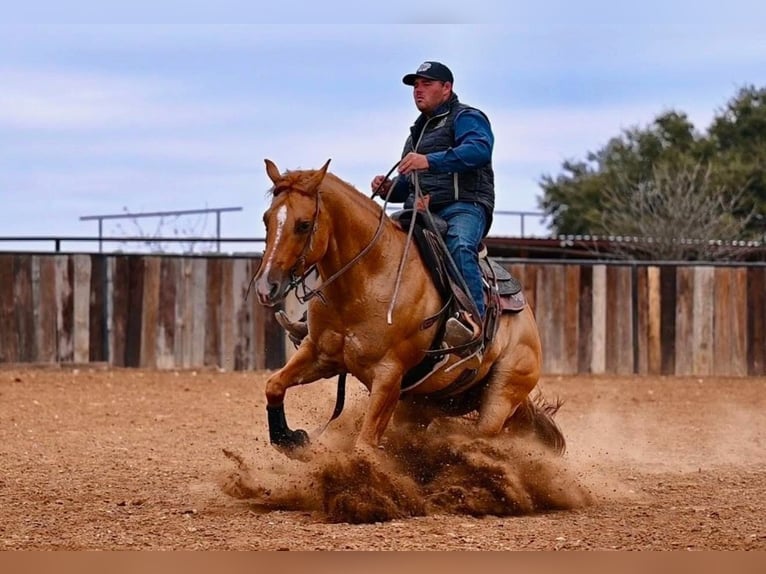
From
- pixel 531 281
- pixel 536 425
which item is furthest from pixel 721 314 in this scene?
pixel 536 425

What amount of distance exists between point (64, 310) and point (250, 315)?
2.47 metres

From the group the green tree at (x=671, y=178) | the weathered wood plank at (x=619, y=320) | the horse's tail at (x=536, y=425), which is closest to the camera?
the horse's tail at (x=536, y=425)

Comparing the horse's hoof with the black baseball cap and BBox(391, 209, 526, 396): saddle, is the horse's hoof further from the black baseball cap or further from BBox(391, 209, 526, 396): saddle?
the black baseball cap

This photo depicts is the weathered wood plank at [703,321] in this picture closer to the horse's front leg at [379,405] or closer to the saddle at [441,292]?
the saddle at [441,292]

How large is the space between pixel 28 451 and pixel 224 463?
168cm

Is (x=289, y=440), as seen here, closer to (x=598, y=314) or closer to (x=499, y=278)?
(x=499, y=278)

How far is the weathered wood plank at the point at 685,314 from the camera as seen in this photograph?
19.2 metres

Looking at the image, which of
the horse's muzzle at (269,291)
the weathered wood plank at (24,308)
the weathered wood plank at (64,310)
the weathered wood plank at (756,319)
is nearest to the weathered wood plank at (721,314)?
the weathered wood plank at (756,319)

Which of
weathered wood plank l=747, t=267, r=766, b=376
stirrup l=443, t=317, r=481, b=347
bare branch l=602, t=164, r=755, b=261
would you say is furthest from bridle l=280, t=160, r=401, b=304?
bare branch l=602, t=164, r=755, b=261

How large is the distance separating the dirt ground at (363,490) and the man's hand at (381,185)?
146 cm

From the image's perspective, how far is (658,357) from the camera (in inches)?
→ 758

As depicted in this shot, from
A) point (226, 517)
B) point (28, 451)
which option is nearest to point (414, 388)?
point (226, 517)

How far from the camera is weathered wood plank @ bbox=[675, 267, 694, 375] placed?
1917 centimetres

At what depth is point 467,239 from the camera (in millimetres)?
8305
